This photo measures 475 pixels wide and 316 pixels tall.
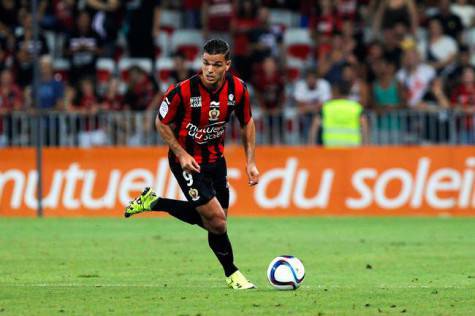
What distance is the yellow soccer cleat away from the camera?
37.9 feet

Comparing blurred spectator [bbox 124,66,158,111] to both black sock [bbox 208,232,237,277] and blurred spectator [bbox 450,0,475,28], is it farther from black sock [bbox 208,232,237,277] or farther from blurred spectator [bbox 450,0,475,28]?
black sock [bbox 208,232,237,277]

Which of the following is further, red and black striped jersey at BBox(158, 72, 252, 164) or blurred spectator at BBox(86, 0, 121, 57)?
blurred spectator at BBox(86, 0, 121, 57)

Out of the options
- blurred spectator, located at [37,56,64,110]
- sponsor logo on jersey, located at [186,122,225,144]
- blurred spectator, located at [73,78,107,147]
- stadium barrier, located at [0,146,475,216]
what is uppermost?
sponsor logo on jersey, located at [186,122,225,144]

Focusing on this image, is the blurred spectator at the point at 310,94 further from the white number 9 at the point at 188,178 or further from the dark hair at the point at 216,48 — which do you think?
the dark hair at the point at 216,48

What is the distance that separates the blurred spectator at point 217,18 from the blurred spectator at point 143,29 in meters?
1.06

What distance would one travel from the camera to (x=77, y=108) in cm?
2342

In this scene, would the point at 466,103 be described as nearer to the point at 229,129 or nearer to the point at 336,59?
the point at 336,59

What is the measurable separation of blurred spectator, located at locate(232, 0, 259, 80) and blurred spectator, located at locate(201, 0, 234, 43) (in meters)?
0.33

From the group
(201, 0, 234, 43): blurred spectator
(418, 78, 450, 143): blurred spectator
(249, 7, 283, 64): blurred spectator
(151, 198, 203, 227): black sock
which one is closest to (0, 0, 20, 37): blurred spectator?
(201, 0, 234, 43): blurred spectator

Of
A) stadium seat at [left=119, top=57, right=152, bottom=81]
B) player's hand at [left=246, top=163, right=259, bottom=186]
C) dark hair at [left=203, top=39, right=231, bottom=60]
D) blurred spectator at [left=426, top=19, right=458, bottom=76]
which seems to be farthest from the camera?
stadium seat at [left=119, top=57, right=152, bottom=81]

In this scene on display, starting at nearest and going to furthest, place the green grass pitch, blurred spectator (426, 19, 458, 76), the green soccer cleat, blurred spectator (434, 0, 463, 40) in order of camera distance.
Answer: the green grass pitch → the green soccer cleat → blurred spectator (426, 19, 458, 76) → blurred spectator (434, 0, 463, 40)

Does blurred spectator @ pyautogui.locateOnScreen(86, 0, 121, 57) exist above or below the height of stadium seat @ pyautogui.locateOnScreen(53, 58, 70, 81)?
above

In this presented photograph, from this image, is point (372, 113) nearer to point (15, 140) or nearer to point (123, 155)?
point (123, 155)

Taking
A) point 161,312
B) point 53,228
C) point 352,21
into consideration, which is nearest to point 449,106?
point 352,21
